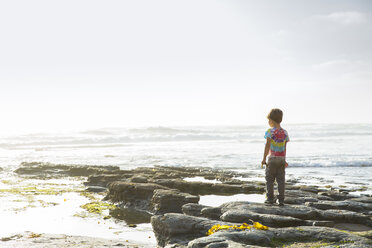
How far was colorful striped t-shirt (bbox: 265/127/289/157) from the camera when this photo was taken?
8.35 metres

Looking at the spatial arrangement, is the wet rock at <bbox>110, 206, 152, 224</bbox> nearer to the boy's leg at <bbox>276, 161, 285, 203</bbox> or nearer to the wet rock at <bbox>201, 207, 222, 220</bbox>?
the wet rock at <bbox>201, 207, 222, 220</bbox>

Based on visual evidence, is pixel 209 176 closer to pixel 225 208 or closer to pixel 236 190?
pixel 236 190

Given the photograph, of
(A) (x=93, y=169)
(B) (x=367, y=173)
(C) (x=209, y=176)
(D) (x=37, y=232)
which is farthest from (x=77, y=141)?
(D) (x=37, y=232)

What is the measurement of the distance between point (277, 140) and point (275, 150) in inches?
10.2

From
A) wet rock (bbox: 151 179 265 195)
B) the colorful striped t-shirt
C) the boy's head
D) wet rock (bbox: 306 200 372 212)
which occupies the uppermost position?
the boy's head

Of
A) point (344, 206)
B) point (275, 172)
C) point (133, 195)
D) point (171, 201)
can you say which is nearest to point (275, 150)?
point (275, 172)

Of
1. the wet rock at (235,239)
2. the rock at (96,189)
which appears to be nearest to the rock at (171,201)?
the wet rock at (235,239)

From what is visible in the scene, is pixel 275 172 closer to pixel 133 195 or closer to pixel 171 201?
pixel 171 201

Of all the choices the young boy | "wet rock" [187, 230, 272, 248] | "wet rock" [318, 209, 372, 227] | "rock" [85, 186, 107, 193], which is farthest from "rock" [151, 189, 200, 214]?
"rock" [85, 186, 107, 193]

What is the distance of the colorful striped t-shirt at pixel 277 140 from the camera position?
8.35 metres

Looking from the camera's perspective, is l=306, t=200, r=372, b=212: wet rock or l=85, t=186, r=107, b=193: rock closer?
l=306, t=200, r=372, b=212: wet rock

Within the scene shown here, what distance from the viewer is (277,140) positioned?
839cm

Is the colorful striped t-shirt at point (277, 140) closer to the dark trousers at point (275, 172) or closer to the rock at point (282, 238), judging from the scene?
the dark trousers at point (275, 172)

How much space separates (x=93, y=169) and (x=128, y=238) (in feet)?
50.7
